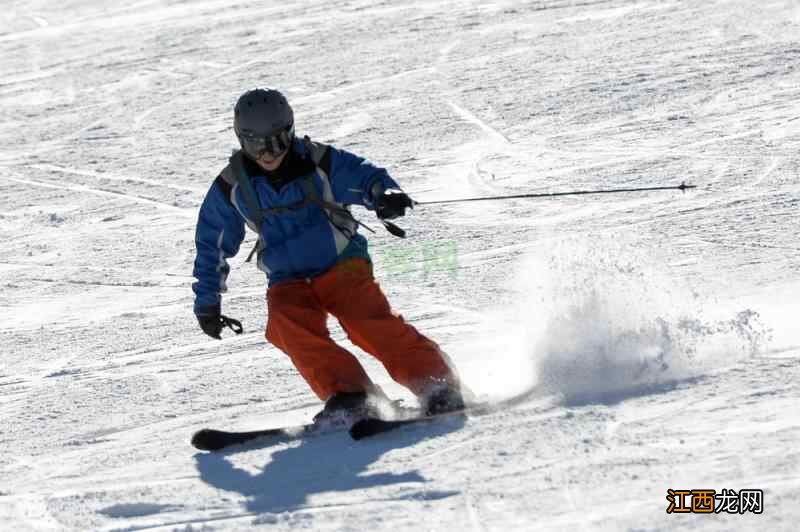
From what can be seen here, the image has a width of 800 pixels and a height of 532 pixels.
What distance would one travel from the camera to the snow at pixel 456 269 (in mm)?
4488

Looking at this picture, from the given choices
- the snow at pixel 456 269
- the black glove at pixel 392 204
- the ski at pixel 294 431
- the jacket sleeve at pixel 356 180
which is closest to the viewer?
the snow at pixel 456 269

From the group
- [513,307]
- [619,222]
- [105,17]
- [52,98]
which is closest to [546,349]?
[513,307]

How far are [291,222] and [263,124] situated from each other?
433mm

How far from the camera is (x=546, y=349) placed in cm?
584

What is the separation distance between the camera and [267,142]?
5.44 m

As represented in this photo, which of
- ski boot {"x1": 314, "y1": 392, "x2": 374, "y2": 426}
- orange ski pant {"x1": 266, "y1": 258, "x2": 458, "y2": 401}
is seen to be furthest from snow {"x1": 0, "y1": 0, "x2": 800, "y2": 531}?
orange ski pant {"x1": 266, "y1": 258, "x2": 458, "y2": 401}

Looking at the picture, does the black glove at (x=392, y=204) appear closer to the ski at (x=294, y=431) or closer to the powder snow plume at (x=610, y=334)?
the ski at (x=294, y=431)

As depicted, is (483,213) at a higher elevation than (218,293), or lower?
lower

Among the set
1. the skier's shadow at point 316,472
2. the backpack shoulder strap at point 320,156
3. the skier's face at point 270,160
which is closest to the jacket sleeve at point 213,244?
the skier's face at point 270,160

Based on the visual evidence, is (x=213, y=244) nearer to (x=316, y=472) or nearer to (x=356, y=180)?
(x=356, y=180)

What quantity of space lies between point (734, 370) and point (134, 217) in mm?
5820

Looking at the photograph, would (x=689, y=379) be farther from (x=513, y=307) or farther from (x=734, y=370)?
(x=513, y=307)

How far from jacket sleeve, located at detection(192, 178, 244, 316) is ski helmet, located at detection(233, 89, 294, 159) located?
0.93ft

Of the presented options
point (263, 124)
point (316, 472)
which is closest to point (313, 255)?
point (263, 124)
